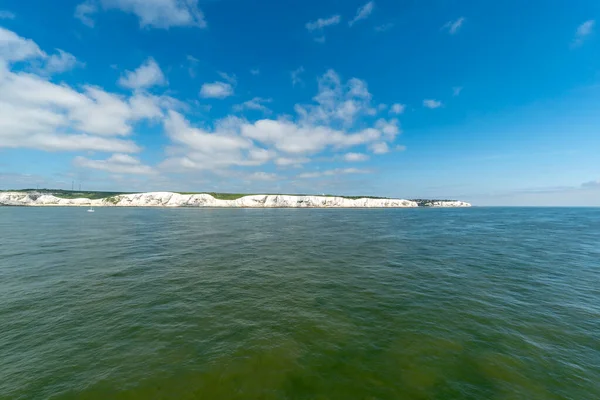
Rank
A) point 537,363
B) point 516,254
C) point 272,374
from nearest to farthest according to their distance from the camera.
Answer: point 272,374 < point 537,363 < point 516,254

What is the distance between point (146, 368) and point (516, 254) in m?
48.0

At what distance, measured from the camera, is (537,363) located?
1155cm

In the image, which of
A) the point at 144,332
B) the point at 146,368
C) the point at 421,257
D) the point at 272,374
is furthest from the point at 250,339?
the point at 421,257

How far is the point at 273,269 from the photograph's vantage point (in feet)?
88.1

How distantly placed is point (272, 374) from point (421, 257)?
29.5 metres

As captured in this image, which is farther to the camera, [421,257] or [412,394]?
[421,257]

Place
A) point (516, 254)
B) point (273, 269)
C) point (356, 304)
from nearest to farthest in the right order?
point (356, 304), point (273, 269), point (516, 254)

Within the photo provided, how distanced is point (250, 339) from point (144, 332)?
663 centimetres

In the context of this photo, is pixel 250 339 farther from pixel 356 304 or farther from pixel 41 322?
pixel 41 322

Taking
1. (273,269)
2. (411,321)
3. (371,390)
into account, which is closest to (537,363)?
(411,321)

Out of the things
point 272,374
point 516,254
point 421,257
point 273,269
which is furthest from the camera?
point 516,254

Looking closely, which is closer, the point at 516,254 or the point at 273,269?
the point at 273,269

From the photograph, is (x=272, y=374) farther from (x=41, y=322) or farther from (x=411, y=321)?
(x=41, y=322)

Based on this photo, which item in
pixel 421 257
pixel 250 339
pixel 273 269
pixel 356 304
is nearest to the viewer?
pixel 250 339
